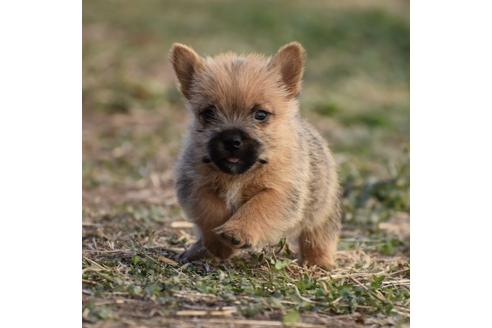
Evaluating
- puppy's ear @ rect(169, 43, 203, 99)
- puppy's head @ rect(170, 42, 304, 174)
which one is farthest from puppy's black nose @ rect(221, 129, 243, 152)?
puppy's ear @ rect(169, 43, 203, 99)

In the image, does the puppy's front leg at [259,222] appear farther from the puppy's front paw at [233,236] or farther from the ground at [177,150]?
the ground at [177,150]

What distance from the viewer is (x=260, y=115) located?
773 centimetres

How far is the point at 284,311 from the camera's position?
21.3ft

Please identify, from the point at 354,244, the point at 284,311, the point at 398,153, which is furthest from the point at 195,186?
the point at 398,153

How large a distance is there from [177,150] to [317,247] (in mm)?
6045

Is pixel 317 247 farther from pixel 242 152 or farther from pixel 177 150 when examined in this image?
pixel 177 150

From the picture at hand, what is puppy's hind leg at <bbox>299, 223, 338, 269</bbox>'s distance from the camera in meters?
8.90

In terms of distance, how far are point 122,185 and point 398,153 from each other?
5567 mm

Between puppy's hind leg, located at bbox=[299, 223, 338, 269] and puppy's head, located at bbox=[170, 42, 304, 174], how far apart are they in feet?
4.66

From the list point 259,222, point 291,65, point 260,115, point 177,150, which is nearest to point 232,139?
point 260,115

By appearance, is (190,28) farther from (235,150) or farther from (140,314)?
(140,314)

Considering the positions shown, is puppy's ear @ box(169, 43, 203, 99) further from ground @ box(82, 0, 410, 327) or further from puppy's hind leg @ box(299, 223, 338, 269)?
puppy's hind leg @ box(299, 223, 338, 269)

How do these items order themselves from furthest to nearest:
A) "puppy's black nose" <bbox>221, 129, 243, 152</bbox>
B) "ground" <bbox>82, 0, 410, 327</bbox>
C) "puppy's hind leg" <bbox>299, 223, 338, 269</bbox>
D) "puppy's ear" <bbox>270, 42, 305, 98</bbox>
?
"puppy's hind leg" <bbox>299, 223, 338, 269</bbox> < "puppy's ear" <bbox>270, 42, 305, 98</bbox> < "puppy's black nose" <bbox>221, 129, 243, 152</bbox> < "ground" <bbox>82, 0, 410, 327</bbox>

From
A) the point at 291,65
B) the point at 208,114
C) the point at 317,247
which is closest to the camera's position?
the point at 208,114
